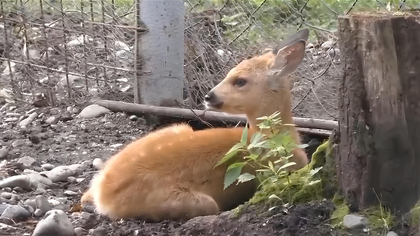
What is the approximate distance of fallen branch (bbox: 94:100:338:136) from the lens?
4.93 m

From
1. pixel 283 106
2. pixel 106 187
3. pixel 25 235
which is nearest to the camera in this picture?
pixel 25 235

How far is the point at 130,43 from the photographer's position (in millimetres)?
5879

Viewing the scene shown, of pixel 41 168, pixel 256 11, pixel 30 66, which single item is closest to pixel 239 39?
pixel 256 11

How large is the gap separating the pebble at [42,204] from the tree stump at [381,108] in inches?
75.4

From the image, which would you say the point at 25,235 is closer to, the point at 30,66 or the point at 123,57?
the point at 123,57

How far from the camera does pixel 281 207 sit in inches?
120

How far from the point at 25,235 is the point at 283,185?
1.41 meters

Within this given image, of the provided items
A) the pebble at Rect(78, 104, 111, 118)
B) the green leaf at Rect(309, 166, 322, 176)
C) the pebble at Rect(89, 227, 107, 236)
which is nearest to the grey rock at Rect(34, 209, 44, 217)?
the pebble at Rect(89, 227, 107, 236)

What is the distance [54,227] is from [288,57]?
→ 5.97 feet

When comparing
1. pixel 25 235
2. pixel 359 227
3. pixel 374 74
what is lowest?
pixel 25 235

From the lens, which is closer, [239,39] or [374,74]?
[374,74]

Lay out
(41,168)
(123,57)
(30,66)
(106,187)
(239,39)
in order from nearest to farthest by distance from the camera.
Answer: (106,187), (41,168), (239,39), (123,57), (30,66)

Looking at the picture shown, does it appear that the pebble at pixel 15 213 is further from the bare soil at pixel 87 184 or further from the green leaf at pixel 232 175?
the green leaf at pixel 232 175

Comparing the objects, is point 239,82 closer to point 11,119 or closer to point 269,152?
point 269,152
